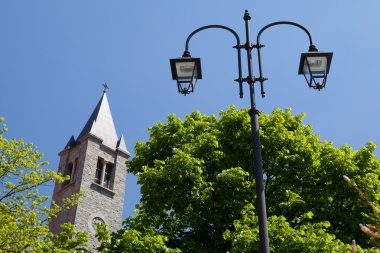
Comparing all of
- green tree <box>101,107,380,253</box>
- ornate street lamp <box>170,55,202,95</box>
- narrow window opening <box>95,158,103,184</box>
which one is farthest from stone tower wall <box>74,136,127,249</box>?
ornate street lamp <box>170,55,202,95</box>

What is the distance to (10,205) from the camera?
15555mm

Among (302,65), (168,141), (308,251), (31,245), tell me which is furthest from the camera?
(168,141)

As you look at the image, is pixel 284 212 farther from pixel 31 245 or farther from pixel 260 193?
pixel 260 193

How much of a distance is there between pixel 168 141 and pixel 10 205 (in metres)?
6.23

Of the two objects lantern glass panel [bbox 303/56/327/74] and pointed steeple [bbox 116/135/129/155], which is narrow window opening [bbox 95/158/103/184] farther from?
lantern glass panel [bbox 303/56/327/74]

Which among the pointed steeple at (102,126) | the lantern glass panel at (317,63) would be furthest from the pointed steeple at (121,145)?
the lantern glass panel at (317,63)

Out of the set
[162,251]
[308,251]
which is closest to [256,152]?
[308,251]

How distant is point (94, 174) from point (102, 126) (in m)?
6.85

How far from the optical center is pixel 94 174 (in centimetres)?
4609

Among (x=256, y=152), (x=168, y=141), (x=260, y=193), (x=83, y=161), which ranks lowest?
(x=260, y=193)

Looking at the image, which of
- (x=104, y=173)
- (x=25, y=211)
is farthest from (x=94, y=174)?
(x=25, y=211)

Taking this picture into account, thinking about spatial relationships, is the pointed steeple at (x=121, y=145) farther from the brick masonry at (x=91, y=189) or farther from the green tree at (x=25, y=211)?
the green tree at (x=25, y=211)

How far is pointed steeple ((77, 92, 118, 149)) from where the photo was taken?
163 ft

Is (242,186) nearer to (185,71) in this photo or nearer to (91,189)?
(185,71)
